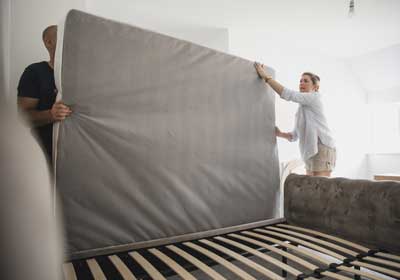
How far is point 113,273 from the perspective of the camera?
Result: 1.03 metres

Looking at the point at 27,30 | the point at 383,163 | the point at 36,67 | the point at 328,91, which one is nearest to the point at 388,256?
the point at 36,67

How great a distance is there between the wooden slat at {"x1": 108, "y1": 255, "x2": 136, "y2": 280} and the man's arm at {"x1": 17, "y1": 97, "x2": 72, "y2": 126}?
525mm

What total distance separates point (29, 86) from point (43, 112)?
1.31 ft

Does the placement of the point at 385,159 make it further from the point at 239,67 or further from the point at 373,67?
the point at 239,67

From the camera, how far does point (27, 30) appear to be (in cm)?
172

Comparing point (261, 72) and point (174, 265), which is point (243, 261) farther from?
point (261, 72)

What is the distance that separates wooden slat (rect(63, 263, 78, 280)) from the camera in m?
0.81

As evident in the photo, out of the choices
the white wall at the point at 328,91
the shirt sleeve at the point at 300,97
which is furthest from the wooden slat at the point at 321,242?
the white wall at the point at 328,91

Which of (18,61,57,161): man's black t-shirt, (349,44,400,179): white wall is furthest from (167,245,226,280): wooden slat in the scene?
(349,44,400,179): white wall

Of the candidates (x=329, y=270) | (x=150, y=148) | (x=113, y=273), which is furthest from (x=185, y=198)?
(x=329, y=270)

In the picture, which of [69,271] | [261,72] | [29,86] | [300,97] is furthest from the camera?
[300,97]

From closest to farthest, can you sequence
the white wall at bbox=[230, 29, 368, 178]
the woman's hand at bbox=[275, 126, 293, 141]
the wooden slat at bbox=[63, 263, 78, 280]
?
the wooden slat at bbox=[63, 263, 78, 280] < the woman's hand at bbox=[275, 126, 293, 141] < the white wall at bbox=[230, 29, 368, 178]

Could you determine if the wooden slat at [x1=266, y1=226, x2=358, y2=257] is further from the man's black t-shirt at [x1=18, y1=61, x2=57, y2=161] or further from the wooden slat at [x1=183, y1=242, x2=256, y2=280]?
the man's black t-shirt at [x1=18, y1=61, x2=57, y2=161]

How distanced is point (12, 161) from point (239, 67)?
1.40 metres
